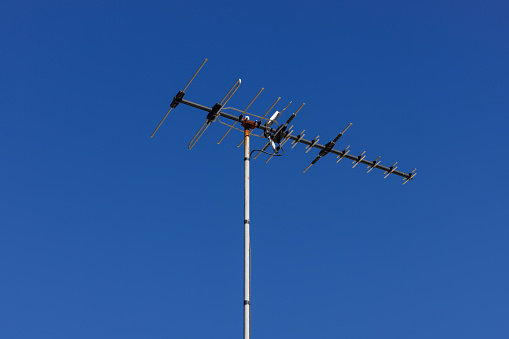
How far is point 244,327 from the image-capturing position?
10.1 metres

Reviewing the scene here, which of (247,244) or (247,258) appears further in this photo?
(247,244)

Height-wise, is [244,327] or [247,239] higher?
[247,239]

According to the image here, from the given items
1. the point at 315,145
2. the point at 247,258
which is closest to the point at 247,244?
the point at 247,258

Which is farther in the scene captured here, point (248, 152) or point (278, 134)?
point (278, 134)

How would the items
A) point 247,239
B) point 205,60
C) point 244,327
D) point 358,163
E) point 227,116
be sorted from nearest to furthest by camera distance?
point 244,327
point 247,239
point 205,60
point 227,116
point 358,163

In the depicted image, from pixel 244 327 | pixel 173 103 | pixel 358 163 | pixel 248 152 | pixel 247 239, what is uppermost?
pixel 358 163

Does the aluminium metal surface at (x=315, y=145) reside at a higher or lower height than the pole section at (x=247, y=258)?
higher

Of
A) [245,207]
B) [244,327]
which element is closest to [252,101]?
[245,207]

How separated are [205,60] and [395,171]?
21.4ft

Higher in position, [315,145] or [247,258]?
[315,145]

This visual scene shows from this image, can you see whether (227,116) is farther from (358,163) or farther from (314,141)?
(358,163)

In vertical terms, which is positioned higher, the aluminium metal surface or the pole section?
the aluminium metal surface

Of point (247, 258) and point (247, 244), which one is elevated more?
point (247, 244)

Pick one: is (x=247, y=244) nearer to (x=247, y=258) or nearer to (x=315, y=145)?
(x=247, y=258)
